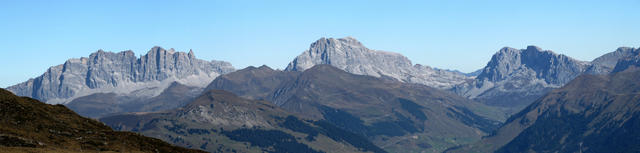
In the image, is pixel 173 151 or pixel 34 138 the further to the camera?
pixel 173 151

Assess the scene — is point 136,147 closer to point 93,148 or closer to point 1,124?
point 93,148

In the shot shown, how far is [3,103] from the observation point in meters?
195

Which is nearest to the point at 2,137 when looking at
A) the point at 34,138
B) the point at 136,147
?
the point at 34,138

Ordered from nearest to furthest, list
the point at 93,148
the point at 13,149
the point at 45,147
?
1. the point at 13,149
2. the point at 45,147
3. the point at 93,148

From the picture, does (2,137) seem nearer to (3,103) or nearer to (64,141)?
(64,141)

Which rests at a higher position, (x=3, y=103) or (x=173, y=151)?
(x=3, y=103)

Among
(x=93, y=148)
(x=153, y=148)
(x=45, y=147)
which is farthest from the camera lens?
(x=153, y=148)

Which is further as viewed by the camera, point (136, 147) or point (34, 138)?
point (136, 147)

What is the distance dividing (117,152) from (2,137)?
→ 992 inches

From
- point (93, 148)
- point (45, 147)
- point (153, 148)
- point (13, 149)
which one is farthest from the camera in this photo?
point (153, 148)

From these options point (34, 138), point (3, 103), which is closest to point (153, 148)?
point (34, 138)

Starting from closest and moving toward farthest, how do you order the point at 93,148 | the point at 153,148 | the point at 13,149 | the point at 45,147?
the point at 13,149 < the point at 45,147 < the point at 93,148 < the point at 153,148

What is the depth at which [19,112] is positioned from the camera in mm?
195875

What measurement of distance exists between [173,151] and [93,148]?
22.5 metres
